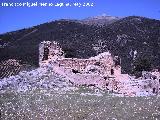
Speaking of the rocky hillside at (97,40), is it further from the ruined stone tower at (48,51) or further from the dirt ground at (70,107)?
the dirt ground at (70,107)

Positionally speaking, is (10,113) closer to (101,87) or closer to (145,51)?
(101,87)

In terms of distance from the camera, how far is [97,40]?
9650cm

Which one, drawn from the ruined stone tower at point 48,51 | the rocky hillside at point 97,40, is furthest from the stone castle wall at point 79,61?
the rocky hillside at point 97,40

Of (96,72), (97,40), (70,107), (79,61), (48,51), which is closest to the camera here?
(70,107)

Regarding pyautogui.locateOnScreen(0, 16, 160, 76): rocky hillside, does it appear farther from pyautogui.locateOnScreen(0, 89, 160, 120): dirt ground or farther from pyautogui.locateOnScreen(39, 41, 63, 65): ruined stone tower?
pyautogui.locateOnScreen(0, 89, 160, 120): dirt ground

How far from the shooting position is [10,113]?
1719cm

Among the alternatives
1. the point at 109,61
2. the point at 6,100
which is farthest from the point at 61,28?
the point at 6,100

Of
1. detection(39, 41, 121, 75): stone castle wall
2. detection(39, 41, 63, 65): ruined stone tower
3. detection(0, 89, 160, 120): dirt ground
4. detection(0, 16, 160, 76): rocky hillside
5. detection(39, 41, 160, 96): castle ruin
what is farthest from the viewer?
detection(0, 16, 160, 76): rocky hillside

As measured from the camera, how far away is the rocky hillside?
87312 mm

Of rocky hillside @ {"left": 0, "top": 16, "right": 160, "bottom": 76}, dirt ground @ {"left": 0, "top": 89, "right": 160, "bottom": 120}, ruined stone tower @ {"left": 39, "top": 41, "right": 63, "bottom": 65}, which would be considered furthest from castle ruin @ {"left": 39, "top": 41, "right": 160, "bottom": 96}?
rocky hillside @ {"left": 0, "top": 16, "right": 160, "bottom": 76}

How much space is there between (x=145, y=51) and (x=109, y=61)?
6550 centimetres

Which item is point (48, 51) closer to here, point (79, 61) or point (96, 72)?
point (79, 61)

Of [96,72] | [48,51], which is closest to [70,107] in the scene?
[96,72]

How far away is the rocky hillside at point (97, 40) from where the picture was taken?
8731 cm
